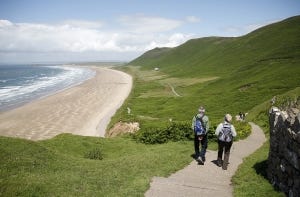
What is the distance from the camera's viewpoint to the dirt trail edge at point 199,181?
15609mm

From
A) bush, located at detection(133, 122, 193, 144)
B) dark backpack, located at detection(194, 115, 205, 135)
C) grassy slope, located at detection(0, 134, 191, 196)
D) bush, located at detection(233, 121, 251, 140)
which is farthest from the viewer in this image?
bush, located at detection(133, 122, 193, 144)

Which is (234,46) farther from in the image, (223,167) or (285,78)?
(223,167)

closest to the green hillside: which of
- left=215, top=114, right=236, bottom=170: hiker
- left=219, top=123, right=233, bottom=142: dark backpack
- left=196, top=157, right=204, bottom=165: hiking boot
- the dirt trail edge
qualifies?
left=196, top=157, right=204, bottom=165: hiking boot

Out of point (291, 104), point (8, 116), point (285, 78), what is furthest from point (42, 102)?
point (291, 104)

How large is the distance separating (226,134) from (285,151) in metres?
4.63

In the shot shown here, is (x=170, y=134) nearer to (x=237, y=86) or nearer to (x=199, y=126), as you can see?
(x=199, y=126)

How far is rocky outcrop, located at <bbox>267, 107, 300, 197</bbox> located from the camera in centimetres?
1285

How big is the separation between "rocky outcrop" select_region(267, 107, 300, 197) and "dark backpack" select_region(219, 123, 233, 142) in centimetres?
250

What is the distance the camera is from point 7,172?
1681 centimetres

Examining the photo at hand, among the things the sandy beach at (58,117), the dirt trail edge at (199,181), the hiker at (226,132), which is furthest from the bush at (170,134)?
the sandy beach at (58,117)

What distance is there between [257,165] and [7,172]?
13531 mm

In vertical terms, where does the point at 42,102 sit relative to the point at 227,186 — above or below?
below

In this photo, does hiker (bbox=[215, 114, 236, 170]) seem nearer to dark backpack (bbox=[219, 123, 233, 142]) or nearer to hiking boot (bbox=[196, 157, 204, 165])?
dark backpack (bbox=[219, 123, 233, 142])

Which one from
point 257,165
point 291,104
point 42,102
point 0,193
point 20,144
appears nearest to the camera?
point 0,193
